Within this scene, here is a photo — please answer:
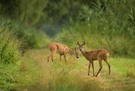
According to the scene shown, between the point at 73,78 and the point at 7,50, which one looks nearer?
the point at 73,78

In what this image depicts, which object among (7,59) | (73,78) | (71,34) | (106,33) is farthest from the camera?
(71,34)

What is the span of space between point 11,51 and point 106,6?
7.20 m

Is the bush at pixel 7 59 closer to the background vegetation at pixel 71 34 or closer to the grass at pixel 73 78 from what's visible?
the background vegetation at pixel 71 34

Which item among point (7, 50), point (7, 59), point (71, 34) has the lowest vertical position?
point (7, 59)

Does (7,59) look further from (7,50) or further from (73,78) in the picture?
(73,78)

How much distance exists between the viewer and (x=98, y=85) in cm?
1314

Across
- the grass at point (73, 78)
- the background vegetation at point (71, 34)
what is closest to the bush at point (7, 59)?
the background vegetation at point (71, 34)

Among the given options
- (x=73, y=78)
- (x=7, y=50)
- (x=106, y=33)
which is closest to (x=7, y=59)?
(x=7, y=50)

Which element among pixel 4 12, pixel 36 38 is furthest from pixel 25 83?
pixel 4 12

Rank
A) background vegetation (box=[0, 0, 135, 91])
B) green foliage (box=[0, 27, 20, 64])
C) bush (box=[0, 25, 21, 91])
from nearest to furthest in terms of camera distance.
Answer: bush (box=[0, 25, 21, 91])
background vegetation (box=[0, 0, 135, 91])
green foliage (box=[0, 27, 20, 64])

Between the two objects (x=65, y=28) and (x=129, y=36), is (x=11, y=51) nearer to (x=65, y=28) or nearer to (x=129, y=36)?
(x=129, y=36)

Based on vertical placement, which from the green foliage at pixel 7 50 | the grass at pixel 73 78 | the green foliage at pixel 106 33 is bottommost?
the grass at pixel 73 78

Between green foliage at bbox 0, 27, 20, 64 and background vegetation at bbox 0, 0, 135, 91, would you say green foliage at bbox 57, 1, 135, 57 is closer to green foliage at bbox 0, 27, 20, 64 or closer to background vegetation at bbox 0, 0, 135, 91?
background vegetation at bbox 0, 0, 135, 91

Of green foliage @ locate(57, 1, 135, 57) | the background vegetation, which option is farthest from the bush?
green foliage @ locate(57, 1, 135, 57)
